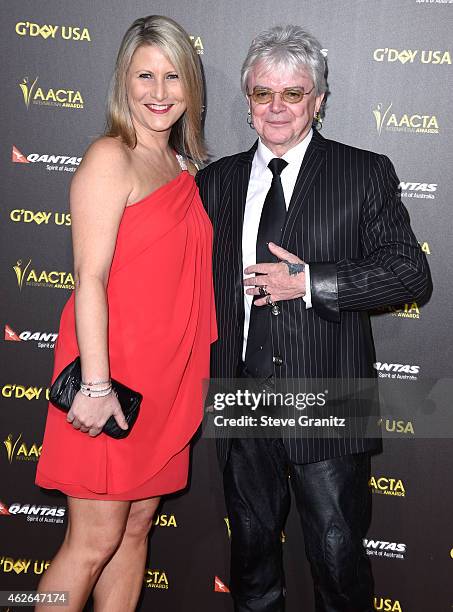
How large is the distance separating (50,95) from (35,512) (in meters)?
1.67

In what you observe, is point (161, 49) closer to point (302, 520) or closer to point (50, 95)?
point (50, 95)

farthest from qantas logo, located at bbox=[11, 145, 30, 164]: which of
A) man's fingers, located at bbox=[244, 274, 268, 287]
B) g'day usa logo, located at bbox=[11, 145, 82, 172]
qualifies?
man's fingers, located at bbox=[244, 274, 268, 287]

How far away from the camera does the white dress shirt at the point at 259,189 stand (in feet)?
7.91

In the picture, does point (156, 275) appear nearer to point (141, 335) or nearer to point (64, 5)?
point (141, 335)

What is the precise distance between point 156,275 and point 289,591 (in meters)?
1.55

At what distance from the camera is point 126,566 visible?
2578 millimetres

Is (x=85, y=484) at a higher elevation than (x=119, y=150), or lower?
lower


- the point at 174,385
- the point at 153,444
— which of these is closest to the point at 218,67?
the point at 174,385

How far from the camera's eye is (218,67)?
2.90m

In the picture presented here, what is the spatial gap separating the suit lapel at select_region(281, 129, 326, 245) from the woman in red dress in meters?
0.30

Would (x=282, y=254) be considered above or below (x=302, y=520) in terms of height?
above

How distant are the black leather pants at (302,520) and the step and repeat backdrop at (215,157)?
0.54 meters

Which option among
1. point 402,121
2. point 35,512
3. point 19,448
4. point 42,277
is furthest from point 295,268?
Result: point 35,512

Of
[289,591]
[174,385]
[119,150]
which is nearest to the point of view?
[119,150]
